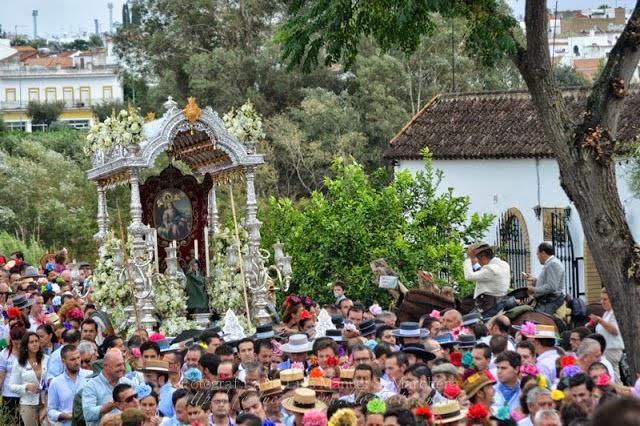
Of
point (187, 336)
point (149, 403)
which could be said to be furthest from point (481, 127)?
point (149, 403)

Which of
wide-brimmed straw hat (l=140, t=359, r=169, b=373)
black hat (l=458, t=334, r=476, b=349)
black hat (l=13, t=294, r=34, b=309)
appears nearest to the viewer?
wide-brimmed straw hat (l=140, t=359, r=169, b=373)

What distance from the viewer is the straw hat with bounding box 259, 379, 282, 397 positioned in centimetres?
1354

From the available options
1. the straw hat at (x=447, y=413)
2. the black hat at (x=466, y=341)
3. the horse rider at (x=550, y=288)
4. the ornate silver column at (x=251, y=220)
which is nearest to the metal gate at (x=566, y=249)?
the ornate silver column at (x=251, y=220)

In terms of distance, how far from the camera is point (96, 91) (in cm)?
11650

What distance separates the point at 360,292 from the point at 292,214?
2.44 meters

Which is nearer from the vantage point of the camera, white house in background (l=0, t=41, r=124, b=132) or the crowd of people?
the crowd of people

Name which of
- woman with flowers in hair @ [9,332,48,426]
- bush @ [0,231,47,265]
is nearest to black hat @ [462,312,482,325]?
woman with flowers in hair @ [9,332,48,426]

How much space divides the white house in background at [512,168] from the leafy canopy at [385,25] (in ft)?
38.1

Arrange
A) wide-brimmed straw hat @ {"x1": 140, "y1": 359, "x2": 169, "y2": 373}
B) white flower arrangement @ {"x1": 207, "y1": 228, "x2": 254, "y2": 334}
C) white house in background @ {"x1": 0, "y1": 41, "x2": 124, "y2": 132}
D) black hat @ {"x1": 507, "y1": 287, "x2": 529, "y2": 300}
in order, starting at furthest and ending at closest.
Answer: white house in background @ {"x1": 0, "y1": 41, "x2": 124, "y2": 132}
white flower arrangement @ {"x1": 207, "y1": 228, "x2": 254, "y2": 334}
black hat @ {"x1": 507, "y1": 287, "x2": 529, "y2": 300}
wide-brimmed straw hat @ {"x1": 140, "y1": 359, "x2": 169, "y2": 373}

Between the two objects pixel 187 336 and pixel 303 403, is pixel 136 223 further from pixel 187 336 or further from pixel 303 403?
pixel 303 403

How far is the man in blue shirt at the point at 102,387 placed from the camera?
1408 cm

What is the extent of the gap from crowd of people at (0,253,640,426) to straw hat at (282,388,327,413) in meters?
0.01

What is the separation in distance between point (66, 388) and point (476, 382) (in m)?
4.31

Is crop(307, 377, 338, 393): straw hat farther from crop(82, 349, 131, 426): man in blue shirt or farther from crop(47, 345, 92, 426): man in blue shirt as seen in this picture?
crop(47, 345, 92, 426): man in blue shirt
